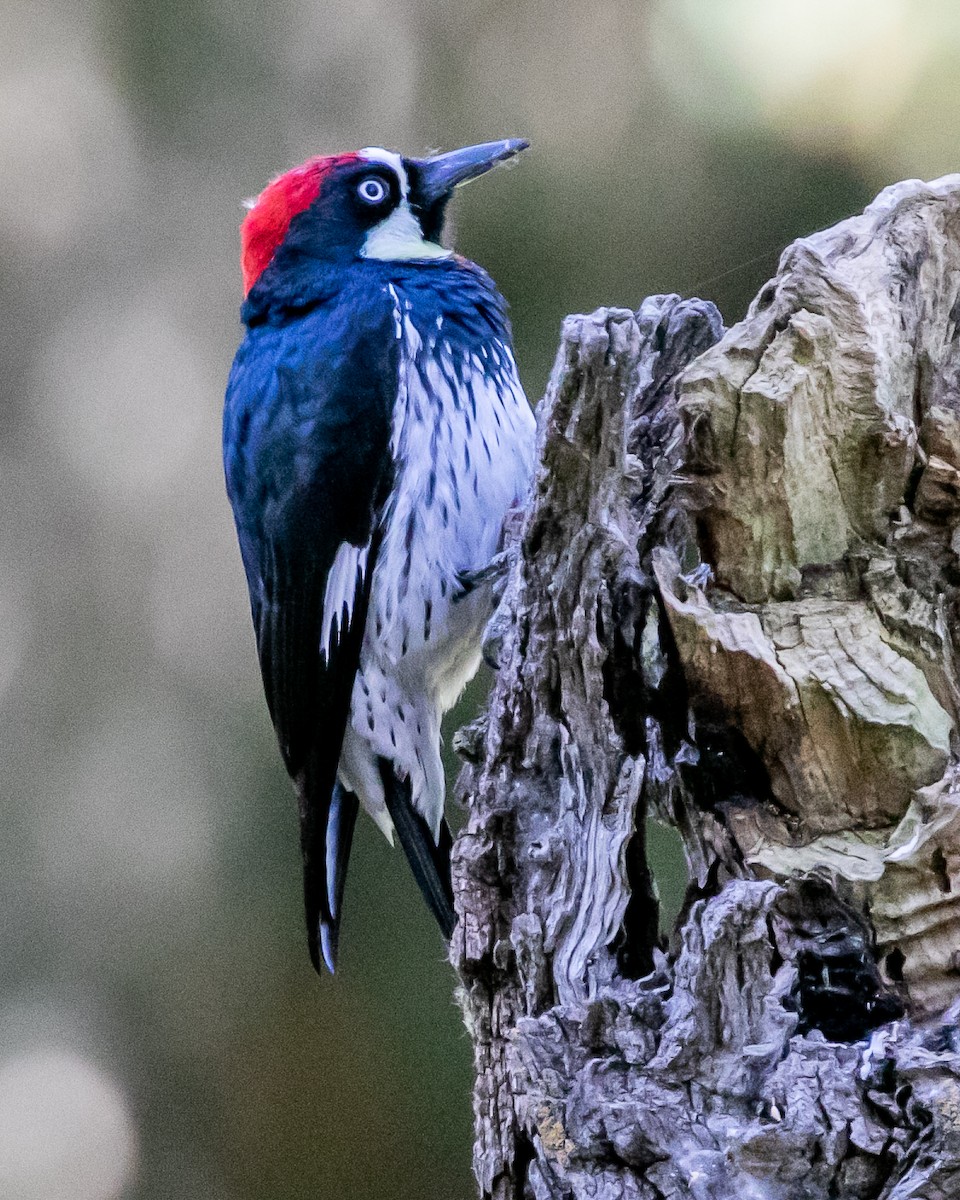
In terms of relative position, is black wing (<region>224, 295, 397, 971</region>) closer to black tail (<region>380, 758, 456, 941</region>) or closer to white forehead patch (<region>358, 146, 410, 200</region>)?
black tail (<region>380, 758, 456, 941</region>)

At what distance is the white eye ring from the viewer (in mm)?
3113

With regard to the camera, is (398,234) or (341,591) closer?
(341,591)

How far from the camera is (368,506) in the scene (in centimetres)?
274

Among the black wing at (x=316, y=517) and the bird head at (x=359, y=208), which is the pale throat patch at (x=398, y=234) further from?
the black wing at (x=316, y=517)

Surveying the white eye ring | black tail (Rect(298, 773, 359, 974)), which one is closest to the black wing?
black tail (Rect(298, 773, 359, 974))

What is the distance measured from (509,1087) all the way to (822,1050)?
0.41 meters

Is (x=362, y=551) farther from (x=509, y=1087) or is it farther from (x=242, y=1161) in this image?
(x=242, y=1161)

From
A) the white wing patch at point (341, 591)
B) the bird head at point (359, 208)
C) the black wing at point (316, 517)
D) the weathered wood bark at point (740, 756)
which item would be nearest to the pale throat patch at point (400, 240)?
the bird head at point (359, 208)

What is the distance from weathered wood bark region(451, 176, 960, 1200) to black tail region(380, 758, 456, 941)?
797 millimetres

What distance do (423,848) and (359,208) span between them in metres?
1.29

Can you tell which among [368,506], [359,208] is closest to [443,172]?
[359,208]

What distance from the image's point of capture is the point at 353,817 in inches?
120

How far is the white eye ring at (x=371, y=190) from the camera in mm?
3113

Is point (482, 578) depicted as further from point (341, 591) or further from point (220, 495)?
point (220, 495)
